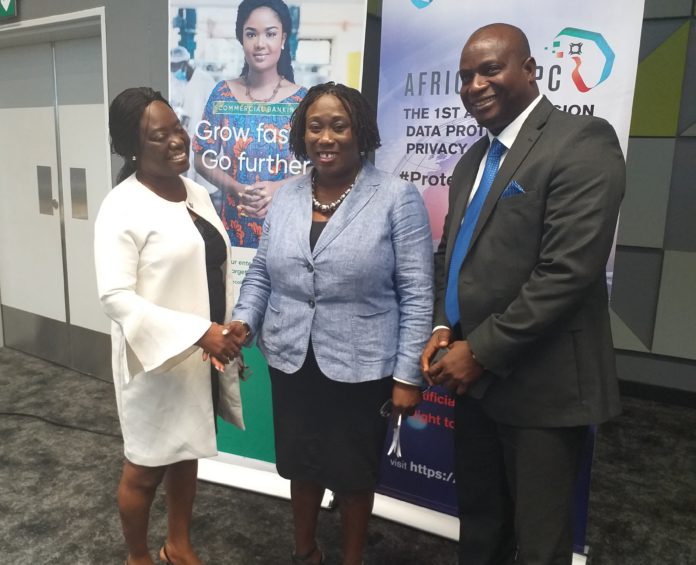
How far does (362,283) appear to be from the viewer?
4.81 feet

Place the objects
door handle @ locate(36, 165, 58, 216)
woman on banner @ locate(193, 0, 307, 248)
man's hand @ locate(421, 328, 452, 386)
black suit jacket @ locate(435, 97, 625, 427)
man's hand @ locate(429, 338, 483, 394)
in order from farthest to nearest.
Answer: door handle @ locate(36, 165, 58, 216) → woman on banner @ locate(193, 0, 307, 248) → man's hand @ locate(421, 328, 452, 386) → man's hand @ locate(429, 338, 483, 394) → black suit jacket @ locate(435, 97, 625, 427)

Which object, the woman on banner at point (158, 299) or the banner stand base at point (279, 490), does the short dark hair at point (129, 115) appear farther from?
the banner stand base at point (279, 490)

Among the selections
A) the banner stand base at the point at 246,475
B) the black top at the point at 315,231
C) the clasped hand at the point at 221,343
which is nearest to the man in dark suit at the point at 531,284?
the black top at the point at 315,231

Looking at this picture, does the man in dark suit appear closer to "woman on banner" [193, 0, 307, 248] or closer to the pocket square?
the pocket square

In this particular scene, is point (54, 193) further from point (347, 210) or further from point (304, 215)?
point (347, 210)

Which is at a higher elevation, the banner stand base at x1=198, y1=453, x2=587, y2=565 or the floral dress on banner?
the floral dress on banner

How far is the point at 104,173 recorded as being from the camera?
11.0 ft

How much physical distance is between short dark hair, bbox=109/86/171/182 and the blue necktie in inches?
35.6

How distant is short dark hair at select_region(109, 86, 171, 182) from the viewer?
1.51 m

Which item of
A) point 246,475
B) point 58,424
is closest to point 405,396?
point 246,475

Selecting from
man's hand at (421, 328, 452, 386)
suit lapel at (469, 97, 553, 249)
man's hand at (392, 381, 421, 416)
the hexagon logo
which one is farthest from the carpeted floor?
the hexagon logo

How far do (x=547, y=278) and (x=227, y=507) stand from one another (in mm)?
1753

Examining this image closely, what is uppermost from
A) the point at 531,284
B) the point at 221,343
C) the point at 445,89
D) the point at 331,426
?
the point at 445,89

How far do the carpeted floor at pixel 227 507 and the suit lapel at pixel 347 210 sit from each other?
48.0 inches
